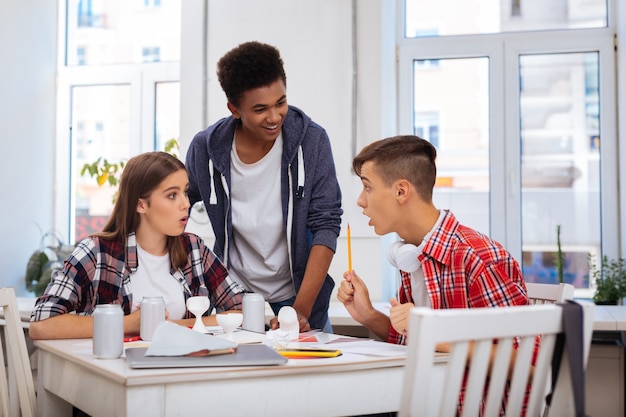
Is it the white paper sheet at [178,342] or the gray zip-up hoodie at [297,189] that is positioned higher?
the gray zip-up hoodie at [297,189]

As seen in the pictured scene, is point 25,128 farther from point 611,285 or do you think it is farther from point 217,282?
point 611,285

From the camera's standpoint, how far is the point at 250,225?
82.6 inches

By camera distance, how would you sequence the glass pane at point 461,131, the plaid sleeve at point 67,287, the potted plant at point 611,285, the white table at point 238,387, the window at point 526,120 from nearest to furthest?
the white table at point 238,387, the plaid sleeve at point 67,287, the potted plant at point 611,285, the window at point 526,120, the glass pane at point 461,131

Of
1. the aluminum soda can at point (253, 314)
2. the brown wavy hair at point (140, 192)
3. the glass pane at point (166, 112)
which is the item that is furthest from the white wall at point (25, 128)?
the aluminum soda can at point (253, 314)

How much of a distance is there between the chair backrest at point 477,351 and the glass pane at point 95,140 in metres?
3.13

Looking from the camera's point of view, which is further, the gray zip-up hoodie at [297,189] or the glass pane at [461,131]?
the glass pane at [461,131]

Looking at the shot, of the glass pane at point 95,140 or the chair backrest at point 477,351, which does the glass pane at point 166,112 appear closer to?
the glass pane at point 95,140

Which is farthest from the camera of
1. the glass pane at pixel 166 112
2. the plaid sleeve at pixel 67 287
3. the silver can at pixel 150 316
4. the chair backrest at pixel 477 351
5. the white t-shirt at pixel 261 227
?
the glass pane at pixel 166 112

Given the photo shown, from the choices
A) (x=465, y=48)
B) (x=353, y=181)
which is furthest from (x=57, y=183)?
(x=465, y=48)

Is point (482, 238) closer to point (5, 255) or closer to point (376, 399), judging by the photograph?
point (376, 399)

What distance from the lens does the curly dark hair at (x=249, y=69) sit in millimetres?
1953

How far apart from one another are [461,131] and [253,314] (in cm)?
207

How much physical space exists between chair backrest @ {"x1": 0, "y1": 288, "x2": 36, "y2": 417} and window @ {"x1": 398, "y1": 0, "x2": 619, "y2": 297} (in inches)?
90.6

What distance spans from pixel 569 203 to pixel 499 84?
2.02ft
